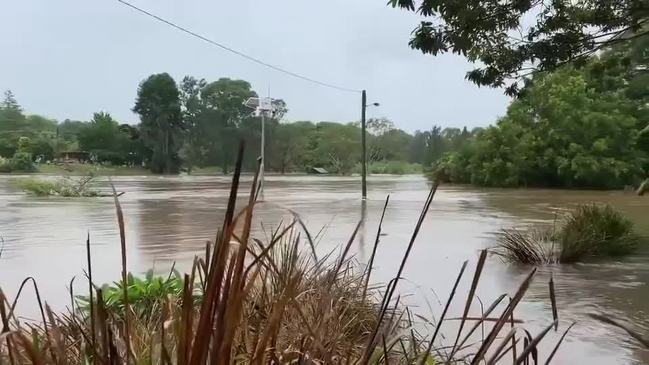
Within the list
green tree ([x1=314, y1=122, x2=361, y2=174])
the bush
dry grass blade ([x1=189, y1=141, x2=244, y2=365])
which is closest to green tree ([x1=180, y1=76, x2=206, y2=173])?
green tree ([x1=314, y1=122, x2=361, y2=174])

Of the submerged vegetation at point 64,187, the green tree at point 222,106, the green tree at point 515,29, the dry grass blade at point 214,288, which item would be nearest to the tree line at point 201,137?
the green tree at point 222,106

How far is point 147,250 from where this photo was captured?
10117 mm

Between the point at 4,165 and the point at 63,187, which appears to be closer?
the point at 63,187

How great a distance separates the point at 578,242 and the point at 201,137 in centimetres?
4204

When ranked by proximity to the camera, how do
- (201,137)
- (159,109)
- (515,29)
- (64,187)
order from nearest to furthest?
(515,29) < (64,187) < (159,109) < (201,137)

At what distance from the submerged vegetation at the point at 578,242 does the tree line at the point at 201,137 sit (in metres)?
8.56

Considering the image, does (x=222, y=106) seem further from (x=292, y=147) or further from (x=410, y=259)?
(x=410, y=259)

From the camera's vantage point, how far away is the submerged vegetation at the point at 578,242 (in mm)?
8539

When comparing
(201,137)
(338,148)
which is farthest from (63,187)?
(338,148)

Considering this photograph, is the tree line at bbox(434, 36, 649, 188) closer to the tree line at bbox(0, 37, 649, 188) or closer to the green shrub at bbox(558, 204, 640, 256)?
the tree line at bbox(0, 37, 649, 188)

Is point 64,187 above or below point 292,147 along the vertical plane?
below

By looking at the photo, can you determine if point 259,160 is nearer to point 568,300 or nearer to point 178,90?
point 568,300

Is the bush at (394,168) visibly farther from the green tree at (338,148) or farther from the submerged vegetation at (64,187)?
the submerged vegetation at (64,187)

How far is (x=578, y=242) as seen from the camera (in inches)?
349
